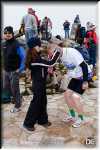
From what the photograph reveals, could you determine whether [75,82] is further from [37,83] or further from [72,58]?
[37,83]

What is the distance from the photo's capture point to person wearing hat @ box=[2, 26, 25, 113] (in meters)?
19.8

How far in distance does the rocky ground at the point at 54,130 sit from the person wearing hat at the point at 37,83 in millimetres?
65

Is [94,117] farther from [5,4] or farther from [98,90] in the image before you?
[5,4]

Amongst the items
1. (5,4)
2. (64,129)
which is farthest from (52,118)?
(5,4)

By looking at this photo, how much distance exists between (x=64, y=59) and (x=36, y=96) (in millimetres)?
542

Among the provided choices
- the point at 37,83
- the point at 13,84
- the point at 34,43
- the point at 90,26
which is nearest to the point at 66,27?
the point at 90,26

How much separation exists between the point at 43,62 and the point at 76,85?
482 millimetres

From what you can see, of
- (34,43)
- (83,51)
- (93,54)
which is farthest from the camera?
(83,51)

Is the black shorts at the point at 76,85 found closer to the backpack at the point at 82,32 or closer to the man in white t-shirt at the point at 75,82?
the man in white t-shirt at the point at 75,82

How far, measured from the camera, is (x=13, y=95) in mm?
20016

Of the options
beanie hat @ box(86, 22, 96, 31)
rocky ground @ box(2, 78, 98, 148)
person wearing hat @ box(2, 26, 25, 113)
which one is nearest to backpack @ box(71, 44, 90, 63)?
beanie hat @ box(86, 22, 96, 31)

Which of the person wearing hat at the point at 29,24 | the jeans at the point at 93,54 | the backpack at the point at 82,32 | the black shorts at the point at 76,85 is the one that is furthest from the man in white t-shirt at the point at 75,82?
the person wearing hat at the point at 29,24

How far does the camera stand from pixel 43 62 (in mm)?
19688

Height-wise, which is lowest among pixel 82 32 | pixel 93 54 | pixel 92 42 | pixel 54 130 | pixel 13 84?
pixel 54 130
